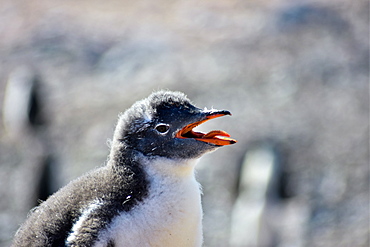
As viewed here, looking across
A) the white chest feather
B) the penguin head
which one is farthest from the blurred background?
the penguin head

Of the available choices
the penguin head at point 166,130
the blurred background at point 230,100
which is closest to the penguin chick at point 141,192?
the penguin head at point 166,130

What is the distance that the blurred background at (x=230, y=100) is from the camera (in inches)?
327

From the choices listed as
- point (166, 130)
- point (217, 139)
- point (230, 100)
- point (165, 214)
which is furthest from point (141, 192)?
point (230, 100)

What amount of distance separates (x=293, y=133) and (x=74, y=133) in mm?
3624

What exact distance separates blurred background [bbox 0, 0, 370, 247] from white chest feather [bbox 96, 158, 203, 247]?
433cm

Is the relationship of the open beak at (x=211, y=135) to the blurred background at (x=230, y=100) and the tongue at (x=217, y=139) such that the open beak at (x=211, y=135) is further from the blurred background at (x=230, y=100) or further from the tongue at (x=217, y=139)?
the blurred background at (x=230, y=100)

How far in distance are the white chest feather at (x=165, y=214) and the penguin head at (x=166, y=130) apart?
0.08 metres

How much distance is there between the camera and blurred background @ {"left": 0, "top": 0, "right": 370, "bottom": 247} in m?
8.30

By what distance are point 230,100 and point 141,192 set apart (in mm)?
6800

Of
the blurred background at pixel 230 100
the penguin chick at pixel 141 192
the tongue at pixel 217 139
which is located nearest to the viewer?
the penguin chick at pixel 141 192

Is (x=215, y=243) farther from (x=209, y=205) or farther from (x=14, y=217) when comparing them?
(x=14, y=217)

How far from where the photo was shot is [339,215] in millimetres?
7828

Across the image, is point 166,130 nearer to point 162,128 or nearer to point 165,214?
point 162,128

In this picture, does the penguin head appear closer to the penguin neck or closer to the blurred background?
the penguin neck
